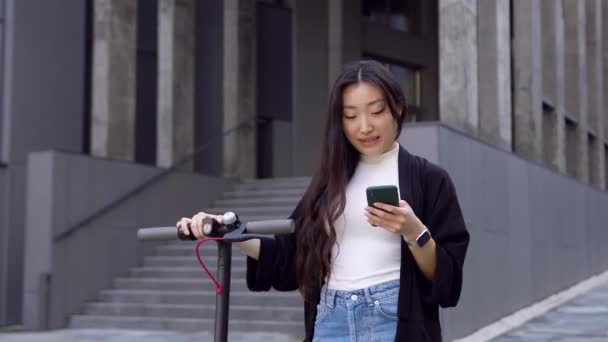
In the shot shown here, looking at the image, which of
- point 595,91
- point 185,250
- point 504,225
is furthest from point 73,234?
point 595,91

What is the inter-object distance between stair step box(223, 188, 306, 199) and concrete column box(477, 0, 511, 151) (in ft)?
10.1

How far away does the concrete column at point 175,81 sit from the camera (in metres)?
14.9

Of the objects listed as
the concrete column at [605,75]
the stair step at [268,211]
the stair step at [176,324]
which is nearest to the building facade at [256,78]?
the concrete column at [605,75]

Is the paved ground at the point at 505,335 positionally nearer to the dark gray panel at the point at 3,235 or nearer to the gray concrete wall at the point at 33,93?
the dark gray panel at the point at 3,235

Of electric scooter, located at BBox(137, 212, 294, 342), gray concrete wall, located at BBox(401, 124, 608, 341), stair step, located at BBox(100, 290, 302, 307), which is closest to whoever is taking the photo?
electric scooter, located at BBox(137, 212, 294, 342)

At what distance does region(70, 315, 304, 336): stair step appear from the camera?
9.71m

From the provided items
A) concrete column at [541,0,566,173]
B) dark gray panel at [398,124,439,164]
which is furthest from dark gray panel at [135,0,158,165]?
dark gray panel at [398,124,439,164]

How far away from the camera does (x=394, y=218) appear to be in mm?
2180

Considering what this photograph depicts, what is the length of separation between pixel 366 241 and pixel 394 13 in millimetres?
20415

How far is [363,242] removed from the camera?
243cm

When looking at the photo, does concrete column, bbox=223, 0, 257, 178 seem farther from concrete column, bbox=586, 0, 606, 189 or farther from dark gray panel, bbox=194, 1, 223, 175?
concrete column, bbox=586, 0, 606, 189

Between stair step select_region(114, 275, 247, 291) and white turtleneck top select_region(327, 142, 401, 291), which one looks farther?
stair step select_region(114, 275, 247, 291)

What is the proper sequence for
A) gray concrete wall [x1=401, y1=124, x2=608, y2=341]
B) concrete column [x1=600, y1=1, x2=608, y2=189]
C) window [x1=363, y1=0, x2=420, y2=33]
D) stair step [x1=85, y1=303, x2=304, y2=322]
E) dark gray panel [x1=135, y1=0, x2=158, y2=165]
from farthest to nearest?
concrete column [x1=600, y1=1, x2=608, y2=189], window [x1=363, y1=0, x2=420, y2=33], dark gray panel [x1=135, y1=0, x2=158, y2=165], stair step [x1=85, y1=303, x2=304, y2=322], gray concrete wall [x1=401, y1=124, x2=608, y2=341]

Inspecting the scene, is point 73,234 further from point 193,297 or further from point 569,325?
point 569,325
